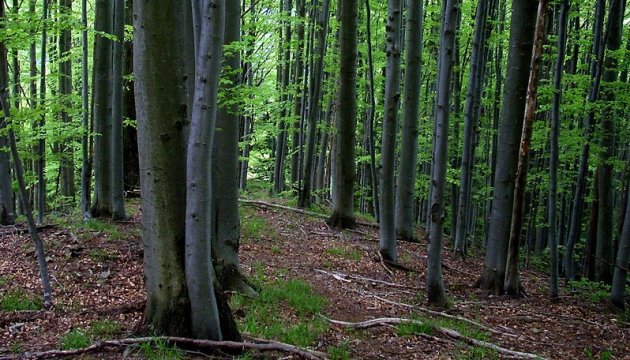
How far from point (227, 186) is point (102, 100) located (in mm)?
4365

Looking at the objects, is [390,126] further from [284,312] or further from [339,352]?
[339,352]

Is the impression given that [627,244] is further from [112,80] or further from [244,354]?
[112,80]

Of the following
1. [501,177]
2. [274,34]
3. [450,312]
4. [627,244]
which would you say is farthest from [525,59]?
[274,34]

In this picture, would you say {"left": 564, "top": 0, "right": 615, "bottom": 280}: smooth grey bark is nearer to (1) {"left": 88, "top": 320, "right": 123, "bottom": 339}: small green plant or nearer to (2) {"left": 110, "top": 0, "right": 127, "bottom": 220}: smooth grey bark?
(2) {"left": 110, "top": 0, "right": 127, "bottom": 220}: smooth grey bark

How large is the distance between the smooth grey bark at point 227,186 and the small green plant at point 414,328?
1.89m

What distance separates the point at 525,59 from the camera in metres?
7.80

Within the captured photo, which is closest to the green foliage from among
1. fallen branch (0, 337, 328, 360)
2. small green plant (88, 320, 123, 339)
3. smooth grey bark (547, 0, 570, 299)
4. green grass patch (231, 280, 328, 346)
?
smooth grey bark (547, 0, 570, 299)

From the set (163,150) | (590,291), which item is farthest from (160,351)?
(590,291)

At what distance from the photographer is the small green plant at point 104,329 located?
4375mm

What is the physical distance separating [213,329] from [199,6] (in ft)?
8.72

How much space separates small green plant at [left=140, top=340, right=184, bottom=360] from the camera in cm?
360

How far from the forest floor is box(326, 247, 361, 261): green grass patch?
2 centimetres

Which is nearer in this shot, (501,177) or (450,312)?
(450,312)

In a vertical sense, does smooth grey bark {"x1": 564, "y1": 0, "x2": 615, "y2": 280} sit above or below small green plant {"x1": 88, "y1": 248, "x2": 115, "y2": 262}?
above
